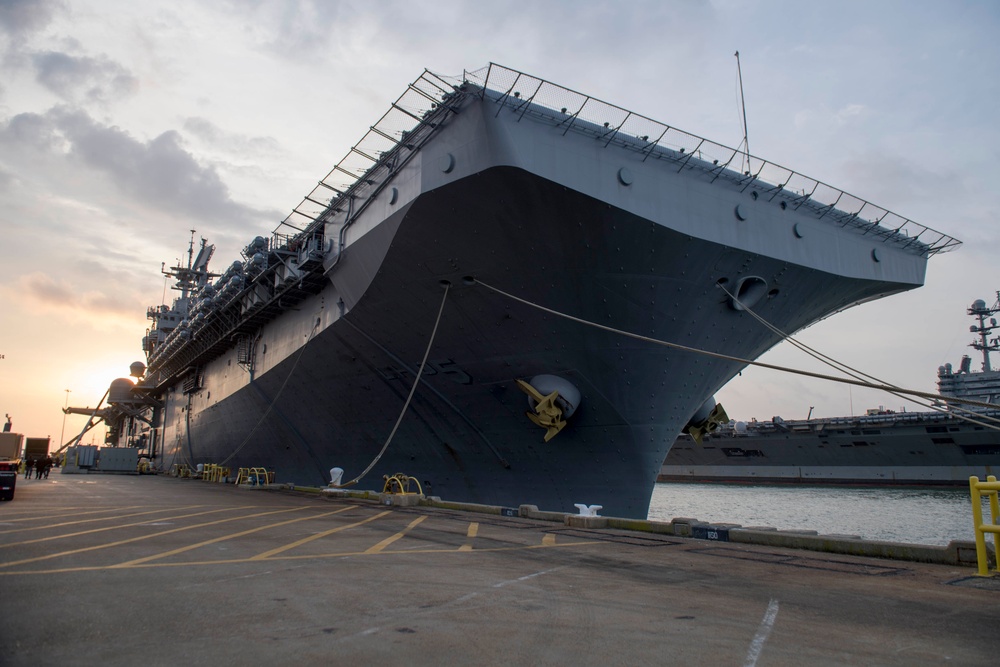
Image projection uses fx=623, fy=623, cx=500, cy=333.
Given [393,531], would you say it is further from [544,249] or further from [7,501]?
[7,501]

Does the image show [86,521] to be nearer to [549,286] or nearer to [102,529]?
[102,529]

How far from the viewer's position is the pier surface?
3100 millimetres

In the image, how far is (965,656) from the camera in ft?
10.3

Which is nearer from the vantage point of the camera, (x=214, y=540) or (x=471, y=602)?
(x=471, y=602)

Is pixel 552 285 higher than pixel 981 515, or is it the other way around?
pixel 552 285

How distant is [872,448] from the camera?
134 feet

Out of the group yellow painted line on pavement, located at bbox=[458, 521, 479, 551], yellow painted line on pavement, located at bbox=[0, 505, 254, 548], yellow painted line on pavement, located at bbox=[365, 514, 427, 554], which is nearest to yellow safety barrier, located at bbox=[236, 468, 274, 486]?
yellow painted line on pavement, located at bbox=[0, 505, 254, 548]

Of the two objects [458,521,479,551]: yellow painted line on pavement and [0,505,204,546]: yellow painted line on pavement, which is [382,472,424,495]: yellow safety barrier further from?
[458,521,479,551]: yellow painted line on pavement

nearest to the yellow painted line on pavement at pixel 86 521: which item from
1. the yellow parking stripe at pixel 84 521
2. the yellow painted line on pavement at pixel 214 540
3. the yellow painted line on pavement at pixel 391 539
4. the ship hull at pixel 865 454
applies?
the yellow parking stripe at pixel 84 521

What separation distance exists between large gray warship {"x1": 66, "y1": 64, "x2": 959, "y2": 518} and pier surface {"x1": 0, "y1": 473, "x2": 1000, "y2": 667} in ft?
11.2

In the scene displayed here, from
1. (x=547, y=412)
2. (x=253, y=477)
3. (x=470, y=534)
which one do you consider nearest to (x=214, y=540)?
(x=470, y=534)

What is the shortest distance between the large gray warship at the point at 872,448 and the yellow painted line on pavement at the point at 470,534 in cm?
2674

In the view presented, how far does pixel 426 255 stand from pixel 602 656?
30.0 feet

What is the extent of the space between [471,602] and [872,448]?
44436 millimetres
